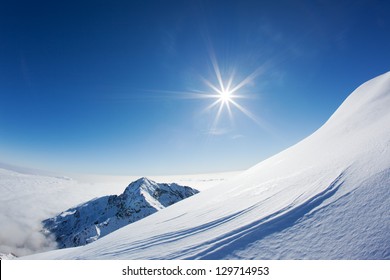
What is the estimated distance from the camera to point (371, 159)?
12.2 feet

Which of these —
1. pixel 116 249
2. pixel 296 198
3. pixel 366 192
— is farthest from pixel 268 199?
pixel 116 249

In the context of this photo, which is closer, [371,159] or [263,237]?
[263,237]

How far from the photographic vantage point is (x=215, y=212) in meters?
5.10

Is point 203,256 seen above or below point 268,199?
below

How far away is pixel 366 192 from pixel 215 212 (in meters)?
3.07

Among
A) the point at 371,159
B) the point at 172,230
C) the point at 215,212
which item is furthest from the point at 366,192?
the point at 172,230

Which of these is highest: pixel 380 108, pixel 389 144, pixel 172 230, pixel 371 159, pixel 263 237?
pixel 380 108

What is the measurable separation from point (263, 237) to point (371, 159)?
2.53m
